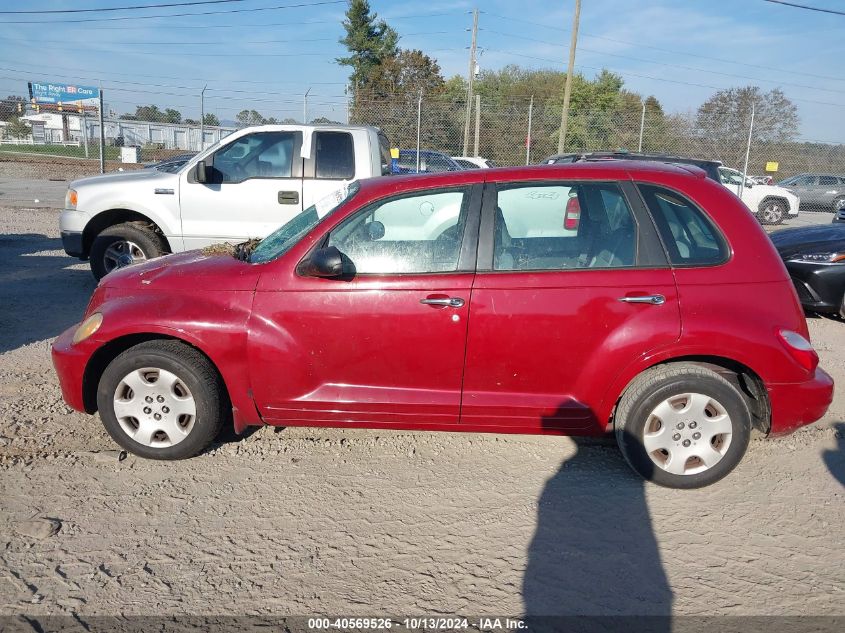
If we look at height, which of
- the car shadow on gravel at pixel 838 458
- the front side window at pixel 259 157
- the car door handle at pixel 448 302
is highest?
the front side window at pixel 259 157

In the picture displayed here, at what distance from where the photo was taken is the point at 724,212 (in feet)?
11.9

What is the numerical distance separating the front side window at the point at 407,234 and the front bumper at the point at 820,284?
519 centimetres

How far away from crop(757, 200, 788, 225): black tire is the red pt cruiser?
1854 cm

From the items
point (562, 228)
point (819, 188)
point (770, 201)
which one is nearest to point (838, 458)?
point (562, 228)

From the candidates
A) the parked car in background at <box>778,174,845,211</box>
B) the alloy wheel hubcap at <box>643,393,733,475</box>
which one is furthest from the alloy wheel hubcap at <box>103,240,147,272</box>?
the parked car in background at <box>778,174,845,211</box>

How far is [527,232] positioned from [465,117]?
2016cm

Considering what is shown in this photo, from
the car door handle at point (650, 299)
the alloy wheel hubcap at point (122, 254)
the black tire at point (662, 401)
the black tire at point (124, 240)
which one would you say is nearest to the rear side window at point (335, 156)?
the black tire at point (124, 240)

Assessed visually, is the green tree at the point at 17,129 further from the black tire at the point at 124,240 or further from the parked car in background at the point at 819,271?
the parked car in background at the point at 819,271

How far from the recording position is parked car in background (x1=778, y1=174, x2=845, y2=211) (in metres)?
23.3

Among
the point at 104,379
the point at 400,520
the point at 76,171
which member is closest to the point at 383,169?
the point at 104,379

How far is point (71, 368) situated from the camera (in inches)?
149

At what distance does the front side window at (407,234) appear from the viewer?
363 centimetres

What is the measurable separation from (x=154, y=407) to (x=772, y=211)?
20680mm

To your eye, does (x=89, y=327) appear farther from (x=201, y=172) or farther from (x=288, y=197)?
(x=288, y=197)
